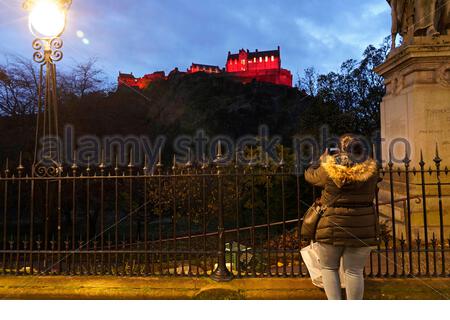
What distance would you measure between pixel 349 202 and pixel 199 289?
216cm

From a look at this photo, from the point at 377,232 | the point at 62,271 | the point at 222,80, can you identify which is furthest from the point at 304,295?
the point at 222,80

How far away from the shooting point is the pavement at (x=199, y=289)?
14.1ft

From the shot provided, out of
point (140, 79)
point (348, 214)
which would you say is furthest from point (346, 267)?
point (140, 79)

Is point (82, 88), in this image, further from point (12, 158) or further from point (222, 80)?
point (222, 80)

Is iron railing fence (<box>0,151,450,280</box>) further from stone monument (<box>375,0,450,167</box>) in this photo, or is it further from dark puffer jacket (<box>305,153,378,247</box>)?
stone monument (<box>375,0,450,167</box>)

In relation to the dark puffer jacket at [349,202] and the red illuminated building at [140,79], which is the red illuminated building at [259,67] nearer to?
the red illuminated building at [140,79]

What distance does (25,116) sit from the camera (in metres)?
22.2

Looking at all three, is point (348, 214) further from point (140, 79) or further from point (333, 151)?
point (140, 79)

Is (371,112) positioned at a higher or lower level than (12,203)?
higher

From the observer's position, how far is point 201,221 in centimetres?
1948

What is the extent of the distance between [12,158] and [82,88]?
314 inches

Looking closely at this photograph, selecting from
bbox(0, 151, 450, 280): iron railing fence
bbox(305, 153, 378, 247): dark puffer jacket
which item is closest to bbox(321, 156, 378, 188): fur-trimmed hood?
bbox(305, 153, 378, 247): dark puffer jacket

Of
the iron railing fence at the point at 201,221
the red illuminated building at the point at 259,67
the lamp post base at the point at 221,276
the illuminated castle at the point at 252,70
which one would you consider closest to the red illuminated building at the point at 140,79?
the illuminated castle at the point at 252,70

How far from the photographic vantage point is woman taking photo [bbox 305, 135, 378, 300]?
3283 millimetres
